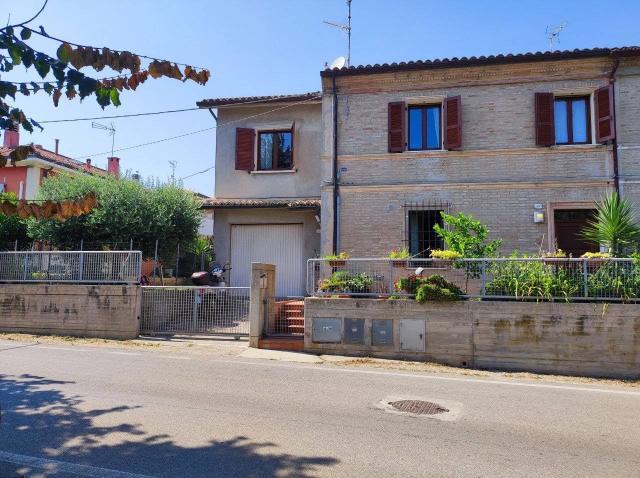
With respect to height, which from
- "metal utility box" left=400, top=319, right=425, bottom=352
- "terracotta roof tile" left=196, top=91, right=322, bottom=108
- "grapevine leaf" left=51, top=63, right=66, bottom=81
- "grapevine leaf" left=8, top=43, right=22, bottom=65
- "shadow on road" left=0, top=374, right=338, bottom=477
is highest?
"terracotta roof tile" left=196, top=91, right=322, bottom=108

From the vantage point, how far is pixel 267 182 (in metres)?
16.5

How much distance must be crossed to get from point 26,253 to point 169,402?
1005 centimetres

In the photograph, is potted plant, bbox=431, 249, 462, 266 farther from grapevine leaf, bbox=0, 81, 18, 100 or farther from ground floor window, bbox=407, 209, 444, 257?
grapevine leaf, bbox=0, 81, 18, 100

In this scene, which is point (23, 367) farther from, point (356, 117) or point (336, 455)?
point (356, 117)

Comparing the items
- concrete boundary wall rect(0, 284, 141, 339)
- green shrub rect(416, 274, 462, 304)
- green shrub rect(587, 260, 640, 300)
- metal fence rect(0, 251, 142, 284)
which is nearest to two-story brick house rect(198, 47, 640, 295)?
green shrub rect(416, 274, 462, 304)

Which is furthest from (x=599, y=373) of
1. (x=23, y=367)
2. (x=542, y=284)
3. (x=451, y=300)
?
(x=23, y=367)

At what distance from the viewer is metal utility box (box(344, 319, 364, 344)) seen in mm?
10961

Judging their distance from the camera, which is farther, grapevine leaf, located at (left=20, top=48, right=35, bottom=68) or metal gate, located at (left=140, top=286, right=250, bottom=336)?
metal gate, located at (left=140, top=286, right=250, bottom=336)

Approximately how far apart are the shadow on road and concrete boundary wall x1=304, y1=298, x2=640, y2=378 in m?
5.73

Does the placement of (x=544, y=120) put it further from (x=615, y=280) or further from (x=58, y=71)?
(x=58, y=71)

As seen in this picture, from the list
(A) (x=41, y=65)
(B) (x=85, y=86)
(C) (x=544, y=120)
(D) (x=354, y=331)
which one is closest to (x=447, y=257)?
(D) (x=354, y=331)

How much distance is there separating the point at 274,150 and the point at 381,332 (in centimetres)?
812

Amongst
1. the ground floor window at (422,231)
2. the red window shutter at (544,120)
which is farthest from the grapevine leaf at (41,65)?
the red window shutter at (544,120)

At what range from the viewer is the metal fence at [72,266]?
1338 centimetres
